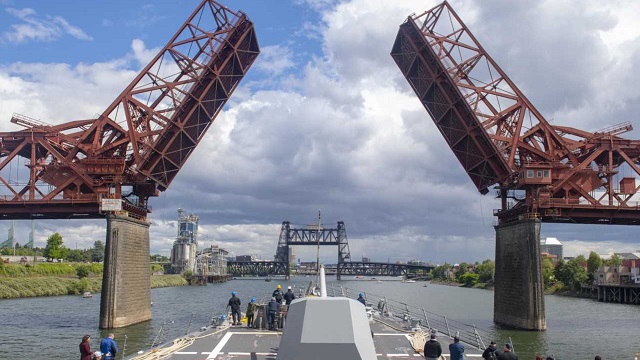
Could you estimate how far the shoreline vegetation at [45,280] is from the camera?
74.5 meters

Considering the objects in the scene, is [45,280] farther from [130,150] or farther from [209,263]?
[209,263]

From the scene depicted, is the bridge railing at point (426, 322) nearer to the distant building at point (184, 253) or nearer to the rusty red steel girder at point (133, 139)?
the rusty red steel girder at point (133, 139)

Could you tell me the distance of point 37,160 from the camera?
45.8 metres

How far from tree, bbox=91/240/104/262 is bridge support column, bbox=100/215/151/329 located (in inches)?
4984

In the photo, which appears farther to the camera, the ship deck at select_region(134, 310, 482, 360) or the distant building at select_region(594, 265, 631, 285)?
the distant building at select_region(594, 265, 631, 285)

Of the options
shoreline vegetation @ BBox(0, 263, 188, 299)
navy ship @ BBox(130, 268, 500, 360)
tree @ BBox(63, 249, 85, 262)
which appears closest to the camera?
navy ship @ BBox(130, 268, 500, 360)

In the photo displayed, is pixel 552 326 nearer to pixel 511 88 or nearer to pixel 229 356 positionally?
pixel 511 88

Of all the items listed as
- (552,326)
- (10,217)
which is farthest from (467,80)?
(10,217)

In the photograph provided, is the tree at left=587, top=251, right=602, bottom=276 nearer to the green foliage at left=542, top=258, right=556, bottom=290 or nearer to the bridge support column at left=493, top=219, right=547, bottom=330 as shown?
the green foliage at left=542, top=258, right=556, bottom=290

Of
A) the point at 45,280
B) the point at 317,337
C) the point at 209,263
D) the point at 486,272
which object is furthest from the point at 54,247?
the point at 317,337

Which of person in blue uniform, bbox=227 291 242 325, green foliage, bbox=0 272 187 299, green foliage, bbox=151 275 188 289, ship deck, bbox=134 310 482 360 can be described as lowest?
green foliage, bbox=151 275 188 289

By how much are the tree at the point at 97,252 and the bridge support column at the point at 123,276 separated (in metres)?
127

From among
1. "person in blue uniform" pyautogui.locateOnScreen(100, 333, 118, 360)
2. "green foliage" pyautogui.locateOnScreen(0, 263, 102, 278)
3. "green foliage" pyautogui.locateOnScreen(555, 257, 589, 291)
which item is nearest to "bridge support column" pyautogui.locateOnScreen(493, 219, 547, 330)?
"person in blue uniform" pyautogui.locateOnScreen(100, 333, 118, 360)

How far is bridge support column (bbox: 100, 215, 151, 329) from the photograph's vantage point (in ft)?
128
